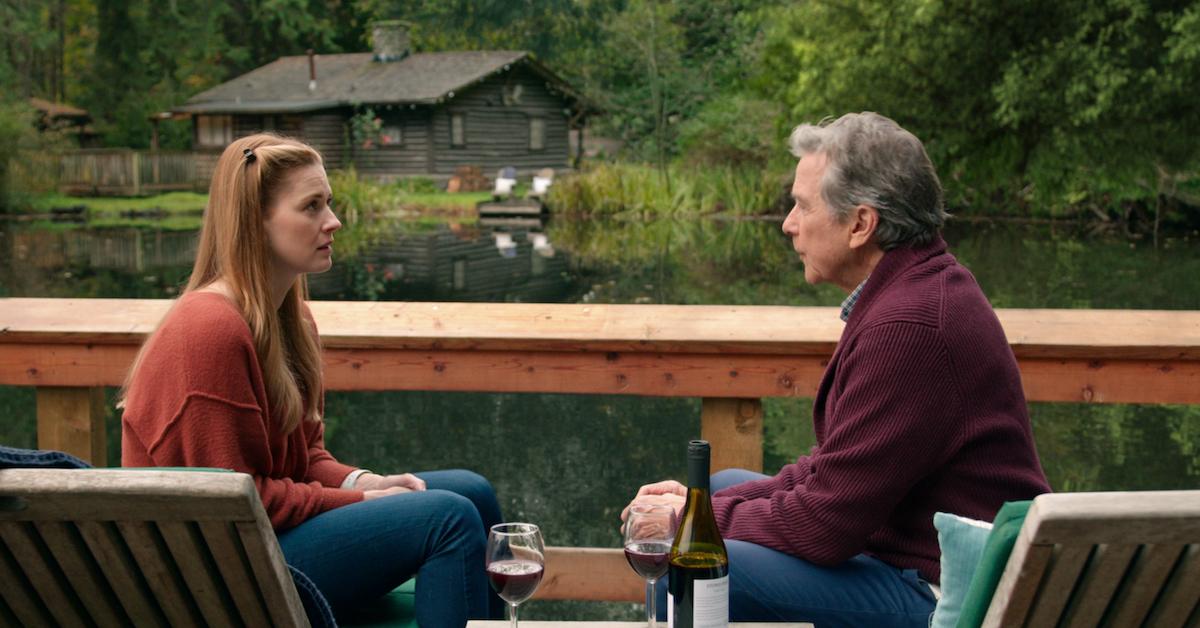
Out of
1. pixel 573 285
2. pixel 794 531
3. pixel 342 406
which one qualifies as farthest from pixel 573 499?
pixel 573 285

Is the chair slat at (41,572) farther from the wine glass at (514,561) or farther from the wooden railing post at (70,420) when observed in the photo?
the wooden railing post at (70,420)

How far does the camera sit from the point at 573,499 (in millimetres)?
6281

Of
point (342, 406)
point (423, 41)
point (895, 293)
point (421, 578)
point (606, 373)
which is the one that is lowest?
point (342, 406)

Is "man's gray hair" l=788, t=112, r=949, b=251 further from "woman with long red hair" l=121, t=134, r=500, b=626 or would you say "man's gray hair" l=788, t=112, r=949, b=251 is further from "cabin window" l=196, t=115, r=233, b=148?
"cabin window" l=196, t=115, r=233, b=148

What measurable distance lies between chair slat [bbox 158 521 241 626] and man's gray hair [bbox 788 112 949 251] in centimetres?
124

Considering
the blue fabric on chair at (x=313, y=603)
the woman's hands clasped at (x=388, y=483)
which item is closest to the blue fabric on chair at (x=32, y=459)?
the blue fabric on chair at (x=313, y=603)

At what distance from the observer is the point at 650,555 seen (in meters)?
1.87

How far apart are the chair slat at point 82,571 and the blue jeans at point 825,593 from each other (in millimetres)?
1022

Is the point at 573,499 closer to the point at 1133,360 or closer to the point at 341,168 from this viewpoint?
the point at 1133,360

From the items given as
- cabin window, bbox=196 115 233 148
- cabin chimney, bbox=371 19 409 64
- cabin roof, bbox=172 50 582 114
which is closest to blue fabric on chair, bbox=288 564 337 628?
cabin roof, bbox=172 50 582 114

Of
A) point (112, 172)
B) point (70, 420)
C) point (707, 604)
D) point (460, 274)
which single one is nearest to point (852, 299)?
point (707, 604)

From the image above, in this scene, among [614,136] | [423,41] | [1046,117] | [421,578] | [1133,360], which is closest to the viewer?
[421,578]

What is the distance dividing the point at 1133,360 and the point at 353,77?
33003 millimetres

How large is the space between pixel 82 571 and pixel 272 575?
0.24m
